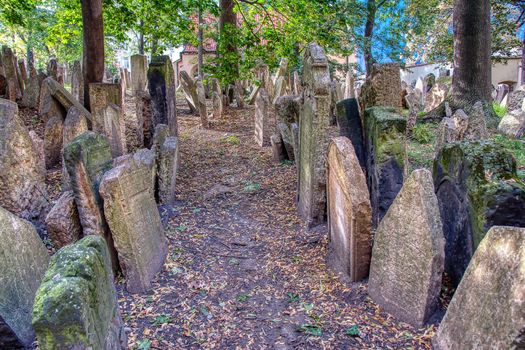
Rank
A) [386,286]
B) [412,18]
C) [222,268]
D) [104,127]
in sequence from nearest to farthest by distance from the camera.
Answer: [386,286] < [222,268] < [104,127] < [412,18]

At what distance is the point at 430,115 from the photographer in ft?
35.2

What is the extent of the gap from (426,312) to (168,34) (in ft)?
30.7

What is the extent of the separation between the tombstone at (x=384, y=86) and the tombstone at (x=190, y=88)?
6.82 meters

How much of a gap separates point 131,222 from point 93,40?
570 centimetres

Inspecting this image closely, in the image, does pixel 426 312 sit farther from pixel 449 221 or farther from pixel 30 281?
pixel 30 281

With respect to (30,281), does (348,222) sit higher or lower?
higher

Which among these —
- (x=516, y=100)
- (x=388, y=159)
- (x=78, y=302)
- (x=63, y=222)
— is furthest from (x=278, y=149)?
(x=516, y=100)

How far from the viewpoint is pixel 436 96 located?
567 inches

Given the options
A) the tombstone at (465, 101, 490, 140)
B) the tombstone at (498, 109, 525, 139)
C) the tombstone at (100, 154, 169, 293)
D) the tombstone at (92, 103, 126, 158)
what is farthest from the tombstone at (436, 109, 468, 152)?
the tombstone at (92, 103, 126, 158)

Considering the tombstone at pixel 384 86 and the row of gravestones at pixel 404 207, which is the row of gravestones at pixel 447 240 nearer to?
the row of gravestones at pixel 404 207

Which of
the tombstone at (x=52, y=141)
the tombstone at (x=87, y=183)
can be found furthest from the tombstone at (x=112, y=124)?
the tombstone at (x=87, y=183)

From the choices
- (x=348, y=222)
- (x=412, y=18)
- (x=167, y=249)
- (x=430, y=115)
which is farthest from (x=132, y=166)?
(x=412, y=18)

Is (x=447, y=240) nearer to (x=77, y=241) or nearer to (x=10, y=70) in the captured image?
(x=77, y=241)

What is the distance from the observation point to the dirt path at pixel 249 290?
10.8 feet
